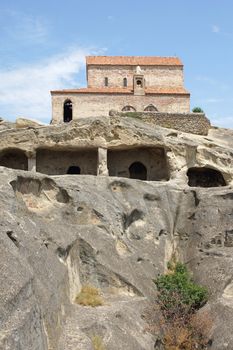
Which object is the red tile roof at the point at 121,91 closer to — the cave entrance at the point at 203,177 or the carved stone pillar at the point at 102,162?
the cave entrance at the point at 203,177

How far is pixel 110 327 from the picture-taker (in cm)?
1159

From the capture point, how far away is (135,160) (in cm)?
2370

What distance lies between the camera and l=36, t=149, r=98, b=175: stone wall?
2372cm

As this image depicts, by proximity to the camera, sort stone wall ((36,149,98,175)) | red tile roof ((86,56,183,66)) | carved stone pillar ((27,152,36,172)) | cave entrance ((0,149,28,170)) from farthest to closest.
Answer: red tile roof ((86,56,183,66)) < cave entrance ((0,149,28,170)) < stone wall ((36,149,98,175)) < carved stone pillar ((27,152,36,172))

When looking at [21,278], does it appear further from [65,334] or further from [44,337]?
[65,334]

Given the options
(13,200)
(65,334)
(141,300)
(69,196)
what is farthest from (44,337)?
(69,196)

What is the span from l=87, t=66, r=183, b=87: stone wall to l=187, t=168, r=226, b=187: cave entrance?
59.5 feet

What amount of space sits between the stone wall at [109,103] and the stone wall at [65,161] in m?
12.2

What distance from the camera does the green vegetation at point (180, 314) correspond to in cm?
1289

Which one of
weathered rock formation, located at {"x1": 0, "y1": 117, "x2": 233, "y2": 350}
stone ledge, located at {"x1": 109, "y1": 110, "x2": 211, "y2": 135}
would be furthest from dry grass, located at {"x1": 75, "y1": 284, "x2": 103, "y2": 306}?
stone ledge, located at {"x1": 109, "y1": 110, "x2": 211, "y2": 135}

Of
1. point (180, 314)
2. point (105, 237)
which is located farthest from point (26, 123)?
point (180, 314)

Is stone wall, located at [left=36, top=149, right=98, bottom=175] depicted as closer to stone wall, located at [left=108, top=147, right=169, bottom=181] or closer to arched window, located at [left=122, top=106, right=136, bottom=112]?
stone wall, located at [left=108, top=147, right=169, bottom=181]

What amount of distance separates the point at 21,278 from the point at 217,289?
768 centimetres

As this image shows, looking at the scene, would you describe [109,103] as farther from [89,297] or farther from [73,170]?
[89,297]
